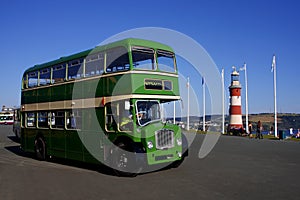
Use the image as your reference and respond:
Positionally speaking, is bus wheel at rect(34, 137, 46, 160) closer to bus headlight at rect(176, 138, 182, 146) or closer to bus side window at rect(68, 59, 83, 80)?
bus side window at rect(68, 59, 83, 80)

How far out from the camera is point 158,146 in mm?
11891

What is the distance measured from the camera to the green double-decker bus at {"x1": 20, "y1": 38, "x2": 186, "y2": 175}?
38.9ft

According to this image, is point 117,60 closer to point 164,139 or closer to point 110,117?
point 110,117

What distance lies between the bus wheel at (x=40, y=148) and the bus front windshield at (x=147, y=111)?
22.7 ft

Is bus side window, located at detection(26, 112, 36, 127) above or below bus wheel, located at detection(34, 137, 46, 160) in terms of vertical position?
above

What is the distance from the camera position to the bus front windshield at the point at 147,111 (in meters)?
12.0

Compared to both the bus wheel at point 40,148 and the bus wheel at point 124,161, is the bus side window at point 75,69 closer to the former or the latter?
the bus wheel at point 124,161

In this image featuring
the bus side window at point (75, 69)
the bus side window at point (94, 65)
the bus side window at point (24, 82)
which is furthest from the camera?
the bus side window at point (24, 82)

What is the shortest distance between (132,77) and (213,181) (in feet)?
13.9

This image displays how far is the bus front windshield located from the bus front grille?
601 mm

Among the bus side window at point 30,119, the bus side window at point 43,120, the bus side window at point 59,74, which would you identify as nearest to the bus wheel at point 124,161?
the bus side window at point 59,74

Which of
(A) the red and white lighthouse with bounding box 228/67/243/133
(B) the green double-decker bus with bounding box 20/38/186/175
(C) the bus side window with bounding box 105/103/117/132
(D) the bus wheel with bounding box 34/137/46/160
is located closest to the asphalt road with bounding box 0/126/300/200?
(B) the green double-decker bus with bounding box 20/38/186/175

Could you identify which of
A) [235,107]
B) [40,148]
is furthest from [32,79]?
[235,107]

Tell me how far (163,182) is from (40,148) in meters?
8.83
